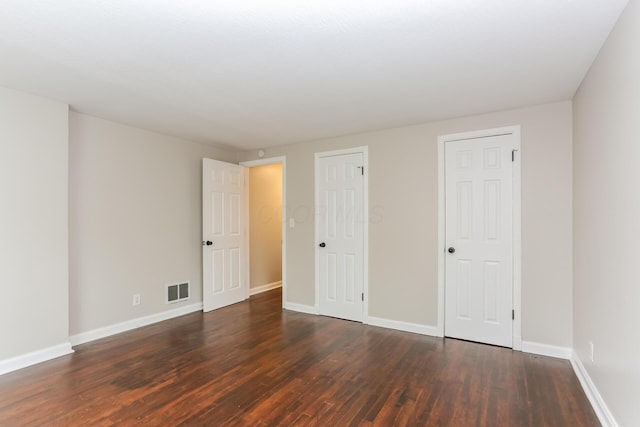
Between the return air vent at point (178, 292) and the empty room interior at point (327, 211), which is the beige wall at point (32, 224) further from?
the return air vent at point (178, 292)

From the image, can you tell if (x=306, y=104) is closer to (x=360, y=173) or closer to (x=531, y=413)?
(x=360, y=173)

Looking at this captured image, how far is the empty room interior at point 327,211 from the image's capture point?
6.16ft

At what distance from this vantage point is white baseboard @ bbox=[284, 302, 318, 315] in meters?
4.50

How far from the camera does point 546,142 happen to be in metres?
3.11

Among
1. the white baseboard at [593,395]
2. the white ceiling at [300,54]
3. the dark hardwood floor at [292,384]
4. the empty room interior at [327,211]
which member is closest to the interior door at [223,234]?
the empty room interior at [327,211]

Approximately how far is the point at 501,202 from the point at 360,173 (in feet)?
5.24

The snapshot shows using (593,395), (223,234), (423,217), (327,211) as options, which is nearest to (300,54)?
(423,217)

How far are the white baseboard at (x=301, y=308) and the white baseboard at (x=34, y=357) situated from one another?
2.46 m

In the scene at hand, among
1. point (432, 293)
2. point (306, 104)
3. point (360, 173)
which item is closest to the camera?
point (306, 104)

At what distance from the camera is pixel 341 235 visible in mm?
4301

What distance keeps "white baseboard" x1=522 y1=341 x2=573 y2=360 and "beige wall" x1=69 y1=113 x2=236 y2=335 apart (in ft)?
12.9

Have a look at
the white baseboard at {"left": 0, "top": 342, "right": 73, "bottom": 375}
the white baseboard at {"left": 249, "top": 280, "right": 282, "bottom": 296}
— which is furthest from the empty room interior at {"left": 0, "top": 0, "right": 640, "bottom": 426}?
the white baseboard at {"left": 249, "top": 280, "right": 282, "bottom": 296}

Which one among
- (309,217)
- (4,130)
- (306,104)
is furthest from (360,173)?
(4,130)

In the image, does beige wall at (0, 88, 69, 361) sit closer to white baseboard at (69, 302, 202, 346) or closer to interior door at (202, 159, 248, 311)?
white baseboard at (69, 302, 202, 346)
